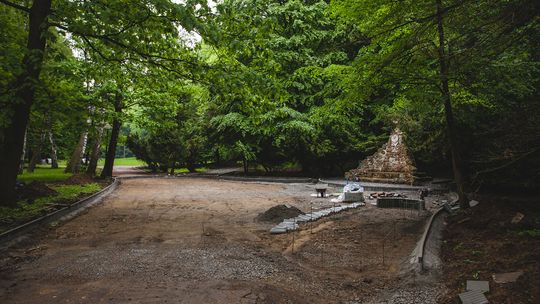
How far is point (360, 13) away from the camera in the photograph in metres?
9.30

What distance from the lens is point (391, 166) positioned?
21.2m

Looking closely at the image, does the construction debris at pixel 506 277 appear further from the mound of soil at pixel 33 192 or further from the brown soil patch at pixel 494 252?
the mound of soil at pixel 33 192

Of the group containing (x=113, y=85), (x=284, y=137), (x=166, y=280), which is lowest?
(x=166, y=280)

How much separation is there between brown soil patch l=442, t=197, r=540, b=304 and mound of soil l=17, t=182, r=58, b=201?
13.1m

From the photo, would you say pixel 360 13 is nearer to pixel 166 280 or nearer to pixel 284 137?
pixel 166 280

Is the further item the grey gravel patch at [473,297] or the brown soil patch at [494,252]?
the brown soil patch at [494,252]

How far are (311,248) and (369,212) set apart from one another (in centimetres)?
484

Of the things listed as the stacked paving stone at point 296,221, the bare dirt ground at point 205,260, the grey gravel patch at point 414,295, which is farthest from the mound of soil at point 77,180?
the grey gravel patch at point 414,295

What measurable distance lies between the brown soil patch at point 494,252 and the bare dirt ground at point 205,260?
35.0 inches

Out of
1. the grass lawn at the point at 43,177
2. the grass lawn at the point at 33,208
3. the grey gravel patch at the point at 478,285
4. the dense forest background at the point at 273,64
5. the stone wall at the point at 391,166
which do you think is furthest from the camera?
the stone wall at the point at 391,166

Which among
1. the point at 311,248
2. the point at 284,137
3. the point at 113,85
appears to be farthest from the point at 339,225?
the point at 284,137

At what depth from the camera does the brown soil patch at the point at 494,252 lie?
14.5 ft

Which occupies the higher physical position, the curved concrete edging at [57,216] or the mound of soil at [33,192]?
the mound of soil at [33,192]

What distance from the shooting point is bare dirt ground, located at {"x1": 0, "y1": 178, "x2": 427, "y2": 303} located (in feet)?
16.3
